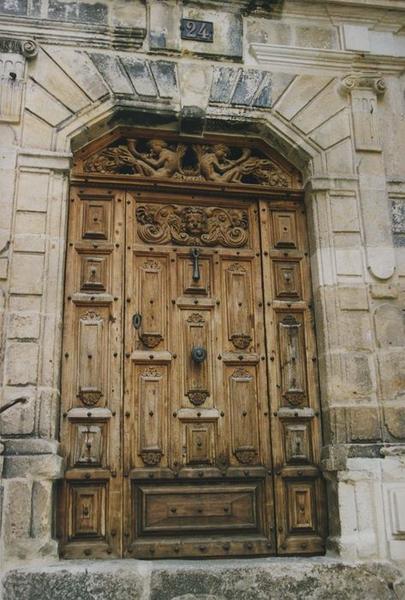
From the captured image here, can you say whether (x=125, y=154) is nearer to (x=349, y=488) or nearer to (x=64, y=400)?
(x=64, y=400)

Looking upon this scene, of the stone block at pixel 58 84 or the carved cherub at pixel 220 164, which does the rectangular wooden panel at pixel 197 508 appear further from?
the stone block at pixel 58 84

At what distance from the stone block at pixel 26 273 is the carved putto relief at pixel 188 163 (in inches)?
35.0

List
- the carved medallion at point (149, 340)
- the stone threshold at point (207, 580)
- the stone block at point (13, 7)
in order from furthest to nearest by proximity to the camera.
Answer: the stone block at point (13, 7) → the carved medallion at point (149, 340) → the stone threshold at point (207, 580)

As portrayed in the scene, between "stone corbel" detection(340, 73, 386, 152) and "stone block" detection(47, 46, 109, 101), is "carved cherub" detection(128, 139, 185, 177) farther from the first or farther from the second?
"stone corbel" detection(340, 73, 386, 152)

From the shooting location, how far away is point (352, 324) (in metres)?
4.61

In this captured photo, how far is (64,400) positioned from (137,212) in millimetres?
1438

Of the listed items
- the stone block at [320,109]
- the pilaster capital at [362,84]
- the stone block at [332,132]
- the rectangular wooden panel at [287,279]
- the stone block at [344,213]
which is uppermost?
the pilaster capital at [362,84]

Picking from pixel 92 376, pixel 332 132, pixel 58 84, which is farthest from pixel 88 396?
pixel 332 132

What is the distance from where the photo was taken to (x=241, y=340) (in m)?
4.69

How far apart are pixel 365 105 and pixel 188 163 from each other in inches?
55.7

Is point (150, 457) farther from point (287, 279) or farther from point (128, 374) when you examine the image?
point (287, 279)

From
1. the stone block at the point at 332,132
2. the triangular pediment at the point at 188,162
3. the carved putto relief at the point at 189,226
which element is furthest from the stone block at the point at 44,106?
the stone block at the point at 332,132

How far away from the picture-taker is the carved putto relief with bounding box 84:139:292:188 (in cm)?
493

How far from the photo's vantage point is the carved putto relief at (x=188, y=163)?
16.2 ft
